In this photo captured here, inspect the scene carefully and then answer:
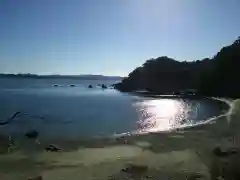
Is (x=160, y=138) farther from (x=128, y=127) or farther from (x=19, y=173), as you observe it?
(x=19, y=173)

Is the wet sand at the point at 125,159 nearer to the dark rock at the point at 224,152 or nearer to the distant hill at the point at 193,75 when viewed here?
the dark rock at the point at 224,152

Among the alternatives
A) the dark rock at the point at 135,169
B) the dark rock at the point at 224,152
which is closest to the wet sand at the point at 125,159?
the dark rock at the point at 135,169

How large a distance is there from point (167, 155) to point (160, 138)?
938cm

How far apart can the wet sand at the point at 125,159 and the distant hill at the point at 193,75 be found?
82561 mm

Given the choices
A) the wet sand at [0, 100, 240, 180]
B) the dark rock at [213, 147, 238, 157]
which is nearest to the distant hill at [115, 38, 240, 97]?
the wet sand at [0, 100, 240, 180]

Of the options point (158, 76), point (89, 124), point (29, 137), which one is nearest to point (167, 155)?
point (29, 137)

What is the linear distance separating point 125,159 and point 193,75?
130246mm

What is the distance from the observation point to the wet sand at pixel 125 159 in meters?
20.0

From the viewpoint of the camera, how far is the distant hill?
373 feet

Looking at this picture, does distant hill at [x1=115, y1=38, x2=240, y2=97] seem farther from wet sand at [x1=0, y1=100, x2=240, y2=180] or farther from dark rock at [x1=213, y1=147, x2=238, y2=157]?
dark rock at [x1=213, y1=147, x2=238, y2=157]

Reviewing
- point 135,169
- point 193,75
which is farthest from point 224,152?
point 193,75

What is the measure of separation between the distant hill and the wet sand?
271ft

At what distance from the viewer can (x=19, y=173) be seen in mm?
21312

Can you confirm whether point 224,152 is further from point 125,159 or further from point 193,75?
point 193,75
